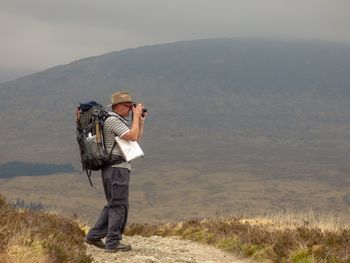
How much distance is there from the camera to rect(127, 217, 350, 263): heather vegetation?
28.1ft

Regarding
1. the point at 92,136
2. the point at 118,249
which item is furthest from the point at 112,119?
the point at 118,249

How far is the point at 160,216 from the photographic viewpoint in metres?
148

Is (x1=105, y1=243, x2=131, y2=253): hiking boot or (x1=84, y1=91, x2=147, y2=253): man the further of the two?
(x1=105, y1=243, x2=131, y2=253): hiking boot

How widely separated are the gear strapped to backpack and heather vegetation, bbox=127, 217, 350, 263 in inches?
110

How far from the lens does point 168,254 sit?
31.1ft

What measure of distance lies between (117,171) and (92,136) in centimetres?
63

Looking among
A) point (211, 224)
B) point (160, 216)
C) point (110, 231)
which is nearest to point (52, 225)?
point (110, 231)

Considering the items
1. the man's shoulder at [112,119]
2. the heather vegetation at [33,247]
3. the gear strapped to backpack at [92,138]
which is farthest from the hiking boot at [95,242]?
the man's shoulder at [112,119]

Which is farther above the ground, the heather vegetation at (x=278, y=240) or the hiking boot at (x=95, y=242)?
the hiking boot at (x=95, y=242)

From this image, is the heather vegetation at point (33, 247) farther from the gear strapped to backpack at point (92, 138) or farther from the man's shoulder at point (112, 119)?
the man's shoulder at point (112, 119)

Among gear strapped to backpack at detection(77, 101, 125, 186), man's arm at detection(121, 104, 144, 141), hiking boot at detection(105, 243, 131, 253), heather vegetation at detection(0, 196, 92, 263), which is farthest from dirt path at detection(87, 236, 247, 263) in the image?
man's arm at detection(121, 104, 144, 141)

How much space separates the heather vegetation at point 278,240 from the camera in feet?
28.1

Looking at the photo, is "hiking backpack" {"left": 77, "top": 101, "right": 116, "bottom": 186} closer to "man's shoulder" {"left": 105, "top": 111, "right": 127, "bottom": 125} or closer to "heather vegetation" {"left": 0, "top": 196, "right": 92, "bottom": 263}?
"man's shoulder" {"left": 105, "top": 111, "right": 127, "bottom": 125}

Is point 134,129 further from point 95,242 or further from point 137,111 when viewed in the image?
point 95,242
